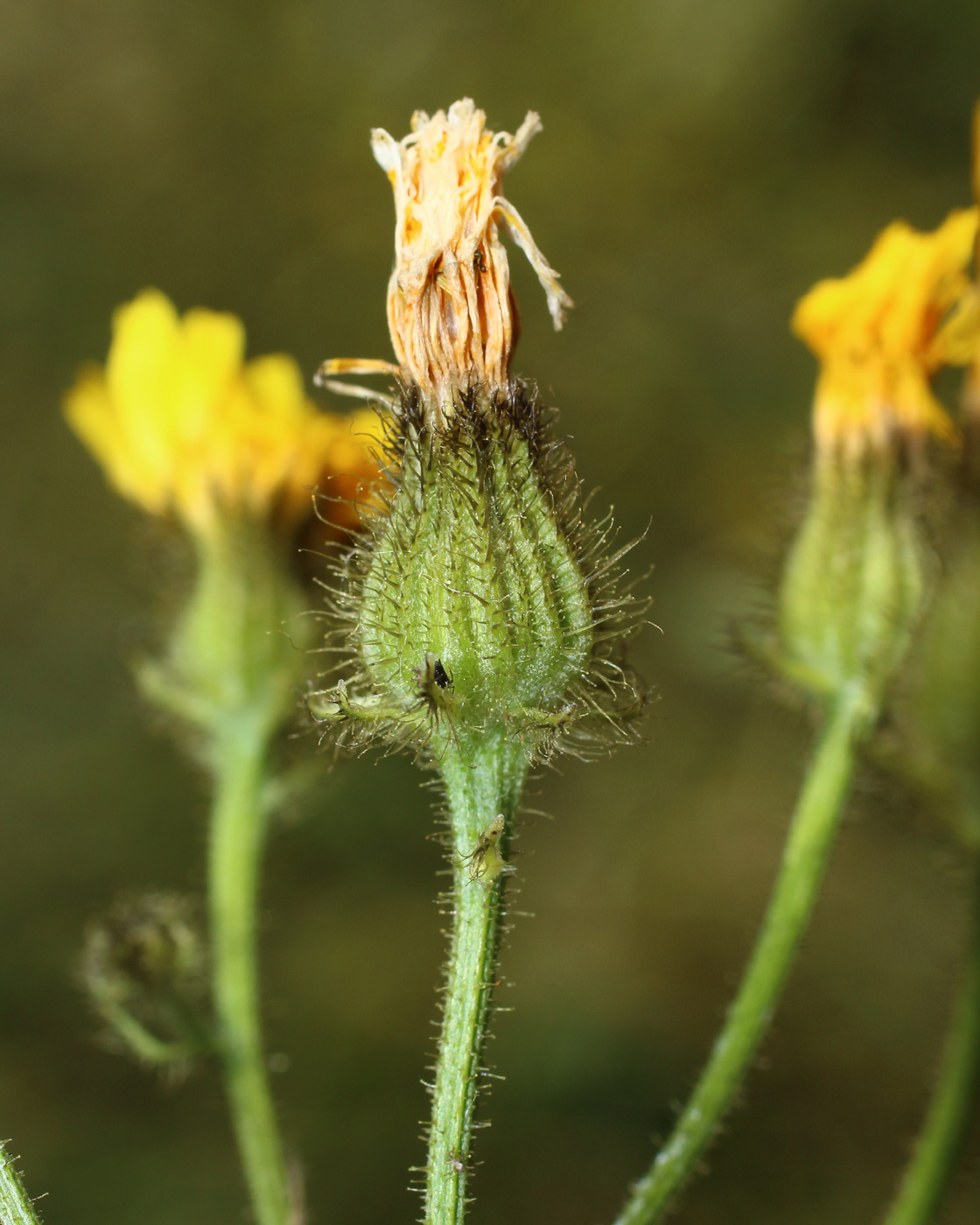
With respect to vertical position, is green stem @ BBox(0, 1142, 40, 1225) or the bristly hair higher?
the bristly hair

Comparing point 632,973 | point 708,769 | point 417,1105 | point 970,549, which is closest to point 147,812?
point 417,1105

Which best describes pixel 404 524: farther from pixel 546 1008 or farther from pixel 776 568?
pixel 546 1008

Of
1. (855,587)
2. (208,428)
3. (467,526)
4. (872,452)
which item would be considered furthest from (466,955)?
(208,428)

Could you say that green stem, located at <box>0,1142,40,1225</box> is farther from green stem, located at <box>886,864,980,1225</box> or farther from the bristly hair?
green stem, located at <box>886,864,980,1225</box>

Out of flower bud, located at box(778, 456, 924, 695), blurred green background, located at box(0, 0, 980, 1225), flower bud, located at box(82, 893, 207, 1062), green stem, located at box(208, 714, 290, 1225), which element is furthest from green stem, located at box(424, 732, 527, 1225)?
blurred green background, located at box(0, 0, 980, 1225)

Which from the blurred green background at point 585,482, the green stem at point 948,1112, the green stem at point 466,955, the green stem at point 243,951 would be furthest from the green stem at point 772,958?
the blurred green background at point 585,482

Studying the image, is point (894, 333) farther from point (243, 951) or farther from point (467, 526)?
point (243, 951)
